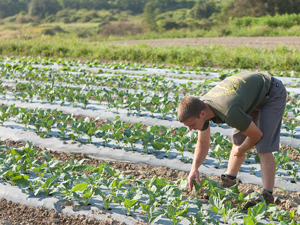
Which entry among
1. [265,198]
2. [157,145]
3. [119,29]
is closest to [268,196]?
[265,198]

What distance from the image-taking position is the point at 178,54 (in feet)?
36.3

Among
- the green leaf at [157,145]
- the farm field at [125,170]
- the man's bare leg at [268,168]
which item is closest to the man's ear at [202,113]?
the farm field at [125,170]

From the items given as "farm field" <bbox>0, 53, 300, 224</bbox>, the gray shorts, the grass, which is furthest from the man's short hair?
the grass

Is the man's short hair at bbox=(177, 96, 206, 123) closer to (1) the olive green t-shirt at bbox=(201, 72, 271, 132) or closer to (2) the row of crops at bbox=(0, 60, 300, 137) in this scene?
(1) the olive green t-shirt at bbox=(201, 72, 271, 132)

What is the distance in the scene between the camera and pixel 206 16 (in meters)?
39.1

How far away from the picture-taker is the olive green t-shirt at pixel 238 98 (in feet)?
8.03

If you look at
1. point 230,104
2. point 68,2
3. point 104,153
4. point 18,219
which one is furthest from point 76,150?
point 68,2

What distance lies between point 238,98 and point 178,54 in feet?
28.7

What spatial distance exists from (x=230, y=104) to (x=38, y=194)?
5.48 ft

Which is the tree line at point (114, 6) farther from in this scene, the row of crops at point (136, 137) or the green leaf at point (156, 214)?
the green leaf at point (156, 214)

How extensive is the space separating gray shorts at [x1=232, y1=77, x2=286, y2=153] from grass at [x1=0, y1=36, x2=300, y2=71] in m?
6.56

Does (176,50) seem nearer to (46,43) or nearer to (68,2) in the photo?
(46,43)

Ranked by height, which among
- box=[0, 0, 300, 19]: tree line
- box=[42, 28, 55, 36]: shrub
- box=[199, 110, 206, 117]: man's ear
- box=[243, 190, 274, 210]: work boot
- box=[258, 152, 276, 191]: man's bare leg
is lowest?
box=[243, 190, 274, 210]: work boot

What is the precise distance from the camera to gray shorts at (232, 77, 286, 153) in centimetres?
269
